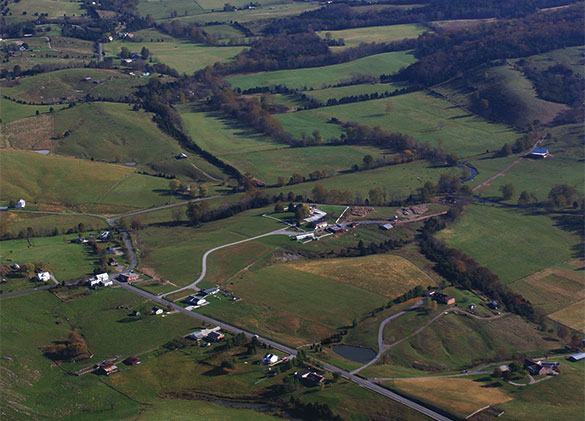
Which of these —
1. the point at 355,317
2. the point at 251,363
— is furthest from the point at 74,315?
the point at 355,317

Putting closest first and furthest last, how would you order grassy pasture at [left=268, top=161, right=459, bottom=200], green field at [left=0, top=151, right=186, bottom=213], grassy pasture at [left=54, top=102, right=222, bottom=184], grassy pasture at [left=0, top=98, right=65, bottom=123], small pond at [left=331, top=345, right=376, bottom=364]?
small pond at [left=331, top=345, right=376, bottom=364], green field at [left=0, top=151, right=186, bottom=213], grassy pasture at [left=268, top=161, right=459, bottom=200], grassy pasture at [left=54, top=102, right=222, bottom=184], grassy pasture at [left=0, top=98, right=65, bottom=123]

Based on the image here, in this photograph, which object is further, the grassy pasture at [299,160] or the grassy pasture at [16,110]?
the grassy pasture at [16,110]

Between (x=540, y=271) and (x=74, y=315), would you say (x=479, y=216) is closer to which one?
(x=540, y=271)

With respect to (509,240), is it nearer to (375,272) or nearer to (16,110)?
(375,272)

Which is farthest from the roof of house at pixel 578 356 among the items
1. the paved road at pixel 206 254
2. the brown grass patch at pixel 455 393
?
the paved road at pixel 206 254

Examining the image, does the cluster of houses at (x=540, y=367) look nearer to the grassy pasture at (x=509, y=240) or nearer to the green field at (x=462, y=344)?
the green field at (x=462, y=344)

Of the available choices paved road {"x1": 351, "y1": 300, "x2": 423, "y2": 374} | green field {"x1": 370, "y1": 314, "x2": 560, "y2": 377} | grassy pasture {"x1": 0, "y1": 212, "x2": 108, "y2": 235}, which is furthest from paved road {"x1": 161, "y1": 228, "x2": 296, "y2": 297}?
green field {"x1": 370, "y1": 314, "x2": 560, "y2": 377}

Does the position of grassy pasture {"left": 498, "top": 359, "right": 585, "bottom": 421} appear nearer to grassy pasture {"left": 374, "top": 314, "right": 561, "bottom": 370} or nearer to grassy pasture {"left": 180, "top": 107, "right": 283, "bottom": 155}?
grassy pasture {"left": 374, "top": 314, "right": 561, "bottom": 370}
